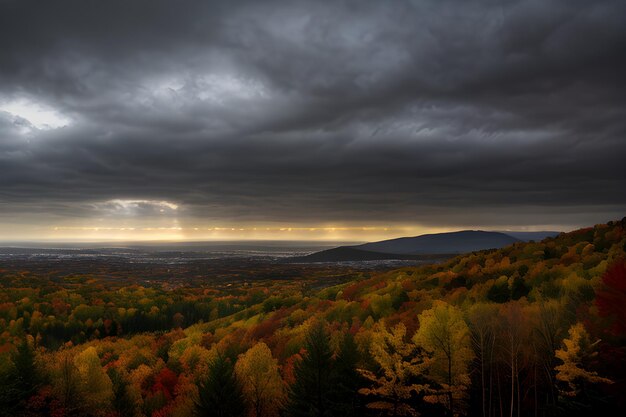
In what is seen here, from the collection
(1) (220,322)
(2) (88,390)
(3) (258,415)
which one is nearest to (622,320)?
(3) (258,415)

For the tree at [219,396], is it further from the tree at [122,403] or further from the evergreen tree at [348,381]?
the tree at [122,403]

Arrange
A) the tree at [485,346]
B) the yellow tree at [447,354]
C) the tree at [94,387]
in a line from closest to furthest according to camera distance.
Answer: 1. the yellow tree at [447,354]
2. the tree at [485,346]
3. the tree at [94,387]

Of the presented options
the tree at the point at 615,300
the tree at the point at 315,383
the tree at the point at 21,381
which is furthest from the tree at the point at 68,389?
the tree at the point at 615,300

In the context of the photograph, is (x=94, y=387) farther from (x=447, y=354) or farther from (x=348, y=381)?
(x=447, y=354)

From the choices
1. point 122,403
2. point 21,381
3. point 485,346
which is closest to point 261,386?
point 122,403

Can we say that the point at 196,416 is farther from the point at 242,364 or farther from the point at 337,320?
the point at 337,320

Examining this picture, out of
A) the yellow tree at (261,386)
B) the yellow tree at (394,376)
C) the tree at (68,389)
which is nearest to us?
the yellow tree at (394,376)
